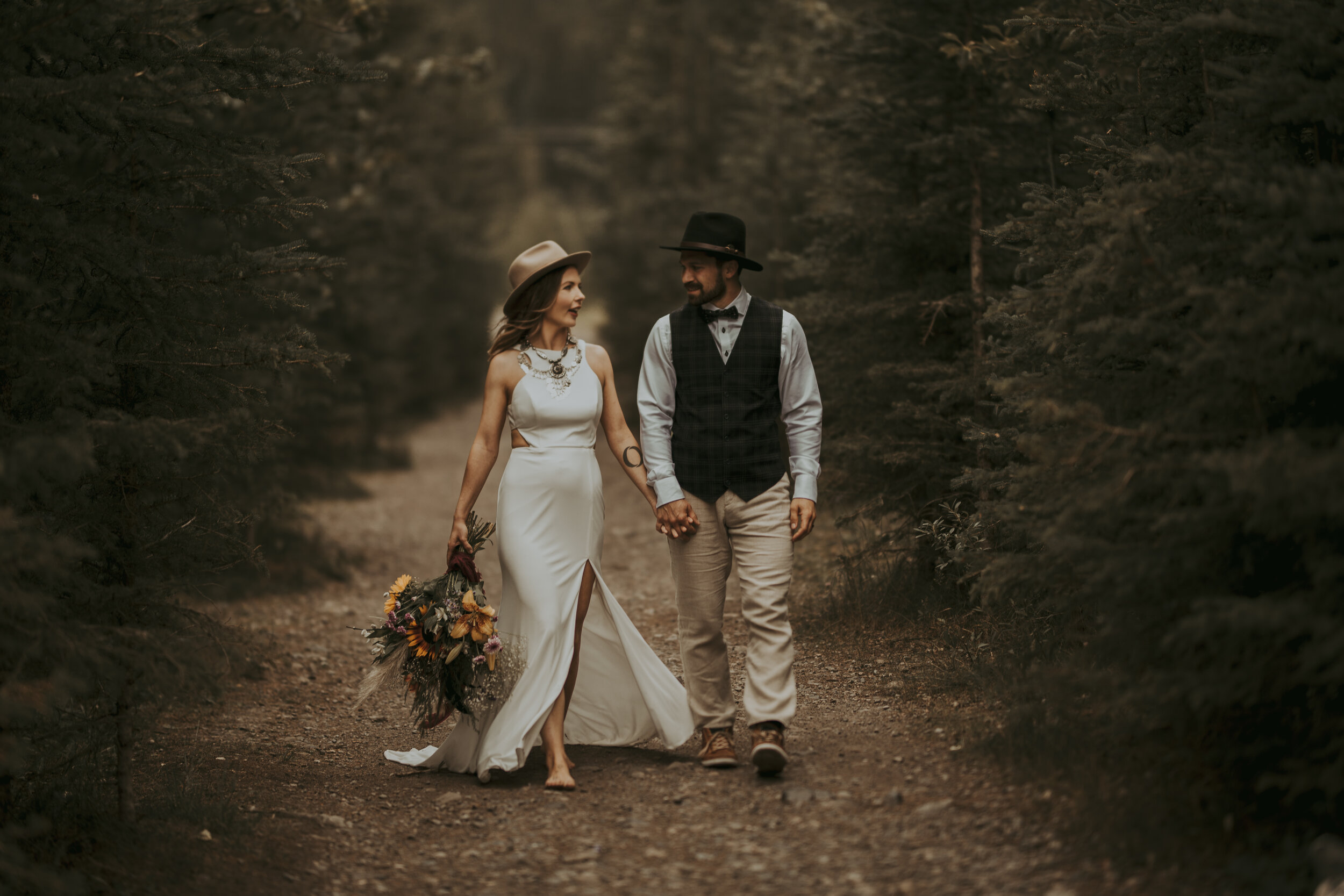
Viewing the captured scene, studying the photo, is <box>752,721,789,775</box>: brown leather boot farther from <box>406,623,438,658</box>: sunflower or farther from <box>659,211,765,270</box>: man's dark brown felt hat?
<box>659,211,765,270</box>: man's dark brown felt hat

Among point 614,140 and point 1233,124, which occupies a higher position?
point 614,140

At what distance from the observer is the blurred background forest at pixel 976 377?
13.7ft

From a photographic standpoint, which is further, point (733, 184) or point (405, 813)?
point (733, 184)

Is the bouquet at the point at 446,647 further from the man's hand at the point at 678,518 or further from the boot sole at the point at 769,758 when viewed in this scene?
the boot sole at the point at 769,758

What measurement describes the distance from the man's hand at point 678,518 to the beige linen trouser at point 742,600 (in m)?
0.10

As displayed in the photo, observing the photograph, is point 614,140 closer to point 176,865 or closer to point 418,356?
point 418,356

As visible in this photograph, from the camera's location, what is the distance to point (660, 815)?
534 cm

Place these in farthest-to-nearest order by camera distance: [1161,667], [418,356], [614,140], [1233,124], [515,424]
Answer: [418,356]
[614,140]
[515,424]
[1233,124]
[1161,667]

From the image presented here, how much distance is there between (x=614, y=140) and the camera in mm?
27000

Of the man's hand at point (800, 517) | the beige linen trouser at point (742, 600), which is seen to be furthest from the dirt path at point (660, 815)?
the man's hand at point (800, 517)

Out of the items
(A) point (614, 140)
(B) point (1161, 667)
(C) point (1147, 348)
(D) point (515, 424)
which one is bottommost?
(B) point (1161, 667)

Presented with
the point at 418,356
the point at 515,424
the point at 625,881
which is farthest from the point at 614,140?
the point at 625,881

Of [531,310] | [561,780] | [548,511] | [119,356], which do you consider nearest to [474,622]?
[548,511]

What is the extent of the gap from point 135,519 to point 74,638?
107 cm
